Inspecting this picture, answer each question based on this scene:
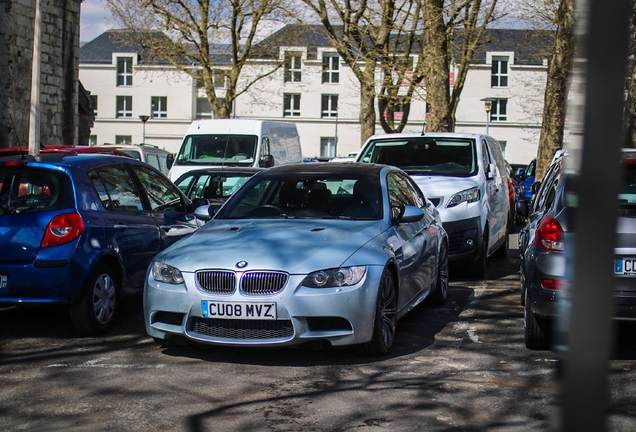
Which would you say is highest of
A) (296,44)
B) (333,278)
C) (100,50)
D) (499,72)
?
(100,50)

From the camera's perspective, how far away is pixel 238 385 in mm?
5965

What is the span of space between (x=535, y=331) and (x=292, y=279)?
1.98m

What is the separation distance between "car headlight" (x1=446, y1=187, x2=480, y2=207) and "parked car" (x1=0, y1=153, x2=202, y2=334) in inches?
162

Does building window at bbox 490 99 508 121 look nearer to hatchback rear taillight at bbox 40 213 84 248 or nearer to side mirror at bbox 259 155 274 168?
side mirror at bbox 259 155 274 168

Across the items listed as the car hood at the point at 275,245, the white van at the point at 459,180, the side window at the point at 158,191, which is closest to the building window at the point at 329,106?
the white van at the point at 459,180

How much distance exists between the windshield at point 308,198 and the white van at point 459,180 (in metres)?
3.18

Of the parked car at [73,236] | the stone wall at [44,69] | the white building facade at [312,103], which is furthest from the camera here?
the white building facade at [312,103]

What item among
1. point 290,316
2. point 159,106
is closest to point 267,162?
point 290,316

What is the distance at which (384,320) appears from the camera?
6781mm

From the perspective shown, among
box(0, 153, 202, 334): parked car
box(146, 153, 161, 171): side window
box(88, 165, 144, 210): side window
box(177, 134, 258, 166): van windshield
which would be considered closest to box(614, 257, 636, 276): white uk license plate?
box(0, 153, 202, 334): parked car

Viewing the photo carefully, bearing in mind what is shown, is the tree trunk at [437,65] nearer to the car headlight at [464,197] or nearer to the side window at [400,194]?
the car headlight at [464,197]

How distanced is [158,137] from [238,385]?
220 feet

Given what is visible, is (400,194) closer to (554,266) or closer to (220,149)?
(554,266)

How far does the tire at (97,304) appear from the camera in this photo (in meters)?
7.50
